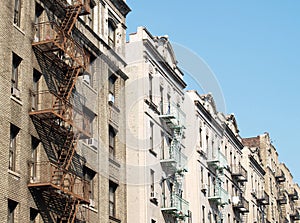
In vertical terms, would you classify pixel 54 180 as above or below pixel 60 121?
below

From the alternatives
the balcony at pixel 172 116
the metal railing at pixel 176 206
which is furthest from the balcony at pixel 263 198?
the metal railing at pixel 176 206

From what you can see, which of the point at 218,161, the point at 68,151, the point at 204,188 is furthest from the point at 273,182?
the point at 68,151

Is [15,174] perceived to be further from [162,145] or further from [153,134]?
[162,145]

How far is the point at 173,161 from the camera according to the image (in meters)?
52.4

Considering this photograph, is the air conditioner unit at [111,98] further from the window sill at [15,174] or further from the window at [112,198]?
the window sill at [15,174]

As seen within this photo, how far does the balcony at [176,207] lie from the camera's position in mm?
51719

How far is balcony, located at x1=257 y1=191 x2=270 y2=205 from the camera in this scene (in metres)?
84.6

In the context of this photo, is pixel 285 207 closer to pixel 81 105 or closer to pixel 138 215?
pixel 138 215

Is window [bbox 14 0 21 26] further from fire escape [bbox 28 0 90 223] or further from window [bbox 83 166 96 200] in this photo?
window [bbox 83 166 96 200]

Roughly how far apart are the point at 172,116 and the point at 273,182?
46394mm

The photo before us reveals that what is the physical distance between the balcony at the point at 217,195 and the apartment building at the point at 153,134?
7052 mm

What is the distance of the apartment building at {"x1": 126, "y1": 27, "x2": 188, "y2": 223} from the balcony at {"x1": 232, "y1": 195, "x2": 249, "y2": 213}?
16003mm

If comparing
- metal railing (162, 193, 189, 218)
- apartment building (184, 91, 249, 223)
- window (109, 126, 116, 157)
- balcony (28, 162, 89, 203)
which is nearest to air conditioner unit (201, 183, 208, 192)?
apartment building (184, 91, 249, 223)

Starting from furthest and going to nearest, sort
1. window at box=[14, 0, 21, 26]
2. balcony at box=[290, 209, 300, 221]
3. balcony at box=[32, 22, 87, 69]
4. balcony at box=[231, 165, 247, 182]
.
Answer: balcony at box=[290, 209, 300, 221], balcony at box=[231, 165, 247, 182], balcony at box=[32, 22, 87, 69], window at box=[14, 0, 21, 26]
